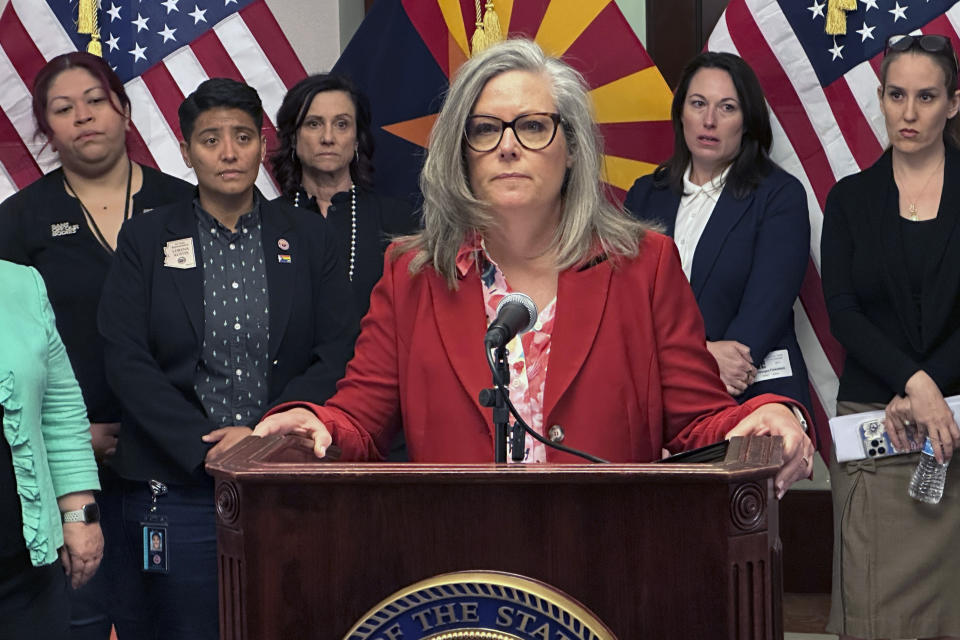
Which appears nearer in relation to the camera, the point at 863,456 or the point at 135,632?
the point at 135,632

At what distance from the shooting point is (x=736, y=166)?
157 inches

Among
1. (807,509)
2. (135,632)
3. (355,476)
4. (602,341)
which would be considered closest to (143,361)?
(135,632)

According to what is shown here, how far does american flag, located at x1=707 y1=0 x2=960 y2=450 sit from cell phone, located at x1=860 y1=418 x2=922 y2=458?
56 centimetres

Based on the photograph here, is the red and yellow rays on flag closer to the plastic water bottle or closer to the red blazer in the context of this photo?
the plastic water bottle

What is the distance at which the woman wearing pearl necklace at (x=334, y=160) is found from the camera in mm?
3977

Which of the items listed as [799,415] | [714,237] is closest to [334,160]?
[714,237]

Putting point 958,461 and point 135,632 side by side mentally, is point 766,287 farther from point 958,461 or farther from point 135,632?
point 135,632

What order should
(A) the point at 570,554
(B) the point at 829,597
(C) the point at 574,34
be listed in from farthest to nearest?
(B) the point at 829,597 → (C) the point at 574,34 → (A) the point at 570,554

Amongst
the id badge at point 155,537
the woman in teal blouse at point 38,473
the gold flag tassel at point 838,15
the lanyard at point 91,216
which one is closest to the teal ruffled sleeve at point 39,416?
the woman in teal blouse at point 38,473

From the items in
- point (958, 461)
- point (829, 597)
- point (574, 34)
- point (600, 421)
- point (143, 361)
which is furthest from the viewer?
point (829, 597)

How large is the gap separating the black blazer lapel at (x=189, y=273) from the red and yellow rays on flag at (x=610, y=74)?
120 centimetres

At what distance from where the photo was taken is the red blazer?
89.0 inches

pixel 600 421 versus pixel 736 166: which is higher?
pixel 736 166

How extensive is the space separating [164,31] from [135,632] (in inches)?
97.6
